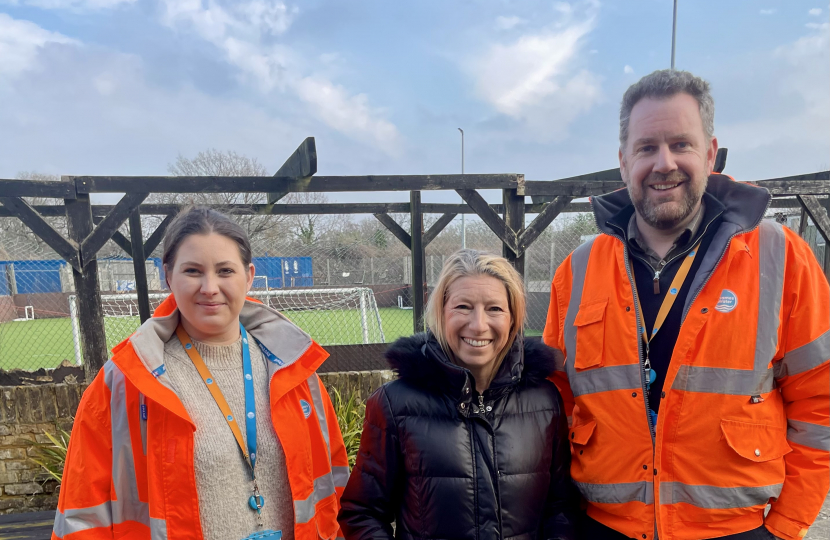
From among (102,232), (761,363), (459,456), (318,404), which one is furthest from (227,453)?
(102,232)

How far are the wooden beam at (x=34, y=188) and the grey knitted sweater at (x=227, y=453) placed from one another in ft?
10.7

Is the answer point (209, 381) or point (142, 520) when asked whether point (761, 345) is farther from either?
point (142, 520)

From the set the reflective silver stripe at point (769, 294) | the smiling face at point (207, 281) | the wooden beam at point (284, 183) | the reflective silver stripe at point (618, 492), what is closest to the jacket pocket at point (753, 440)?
the reflective silver stripe at point (769, 294)

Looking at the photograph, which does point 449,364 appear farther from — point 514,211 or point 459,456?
point 514,211

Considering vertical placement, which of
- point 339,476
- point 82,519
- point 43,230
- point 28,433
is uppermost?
point 43,230

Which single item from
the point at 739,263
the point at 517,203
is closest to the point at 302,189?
the point at 517,203

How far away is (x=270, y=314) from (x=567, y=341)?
1152 mm

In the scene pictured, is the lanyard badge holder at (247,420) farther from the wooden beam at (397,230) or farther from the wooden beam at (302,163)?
the wooden beam at (397,230)

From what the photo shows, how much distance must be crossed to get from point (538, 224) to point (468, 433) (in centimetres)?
349

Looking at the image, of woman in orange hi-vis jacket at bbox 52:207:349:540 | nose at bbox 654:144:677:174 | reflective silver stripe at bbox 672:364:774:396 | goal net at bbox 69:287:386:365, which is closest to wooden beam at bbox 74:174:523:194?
woman in orange hi-vis jacket at bbox 52:207:349:540

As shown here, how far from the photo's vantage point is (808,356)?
1.48m

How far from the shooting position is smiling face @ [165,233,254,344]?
60.8 inches

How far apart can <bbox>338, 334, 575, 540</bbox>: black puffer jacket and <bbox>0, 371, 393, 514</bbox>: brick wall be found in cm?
384

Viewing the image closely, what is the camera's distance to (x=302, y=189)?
434 cm
